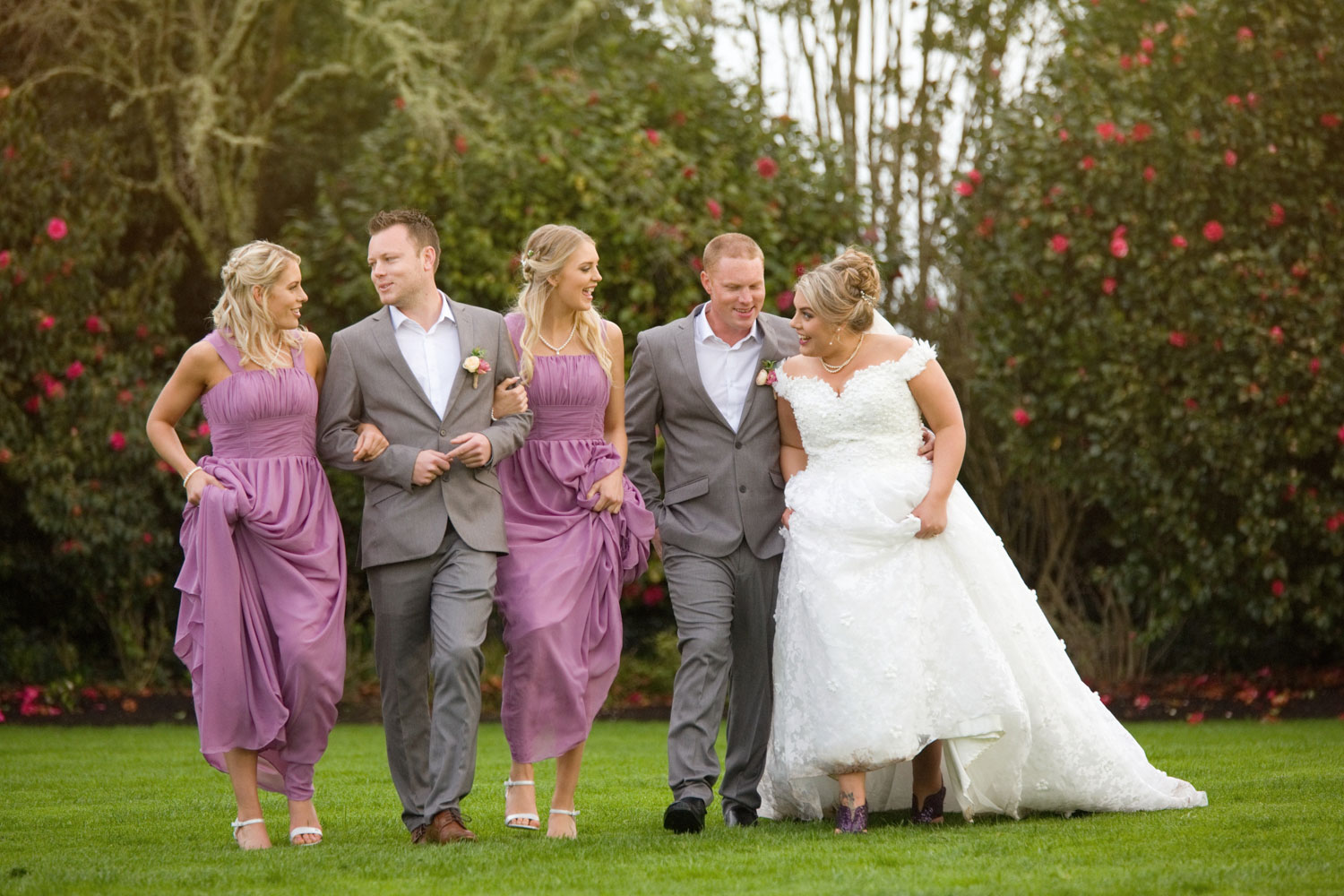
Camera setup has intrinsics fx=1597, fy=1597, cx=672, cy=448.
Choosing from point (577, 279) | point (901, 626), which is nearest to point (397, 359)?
point (577, 279)

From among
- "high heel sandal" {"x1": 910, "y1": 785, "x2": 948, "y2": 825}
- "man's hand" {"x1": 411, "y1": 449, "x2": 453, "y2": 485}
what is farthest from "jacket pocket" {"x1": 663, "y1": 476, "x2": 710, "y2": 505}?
"high heel sandal" {"x1": 910, "y1": 785, "x2": 948, "y2": 825}

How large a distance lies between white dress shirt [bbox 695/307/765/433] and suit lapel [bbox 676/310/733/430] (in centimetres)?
2

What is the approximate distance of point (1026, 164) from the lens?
36.0 feet

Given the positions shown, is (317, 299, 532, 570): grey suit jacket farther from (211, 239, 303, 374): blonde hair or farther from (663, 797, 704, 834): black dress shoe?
(663, 797, 704, 834): black dress shoe

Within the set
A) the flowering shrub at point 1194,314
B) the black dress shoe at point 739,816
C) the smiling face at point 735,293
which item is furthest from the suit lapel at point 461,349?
the flowering shrub at point 1194,314

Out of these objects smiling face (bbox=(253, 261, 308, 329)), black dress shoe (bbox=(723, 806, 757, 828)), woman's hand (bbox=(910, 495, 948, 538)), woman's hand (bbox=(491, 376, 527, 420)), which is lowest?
black dress shoe (bbox=(723, 806, 757, 828))

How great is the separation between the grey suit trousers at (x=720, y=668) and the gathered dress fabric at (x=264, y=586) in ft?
4.00

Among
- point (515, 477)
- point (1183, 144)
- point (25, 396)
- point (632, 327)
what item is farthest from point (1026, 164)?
point (25, 396)

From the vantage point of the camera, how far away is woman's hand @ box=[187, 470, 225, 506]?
5.56 meters

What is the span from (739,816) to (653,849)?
801 millimetres

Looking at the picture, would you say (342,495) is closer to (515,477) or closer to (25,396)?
(25,396)

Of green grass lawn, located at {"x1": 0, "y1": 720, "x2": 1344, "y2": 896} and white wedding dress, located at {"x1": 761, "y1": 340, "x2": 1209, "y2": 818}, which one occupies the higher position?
white wedding dress, located at {"x1": 761, "y1": 340, "x2": 1209, "y2": 818}

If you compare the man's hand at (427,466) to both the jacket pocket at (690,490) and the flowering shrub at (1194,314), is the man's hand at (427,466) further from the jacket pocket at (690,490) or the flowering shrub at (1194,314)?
the flowering shrub at (1194,314)

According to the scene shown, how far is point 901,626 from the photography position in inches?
219
